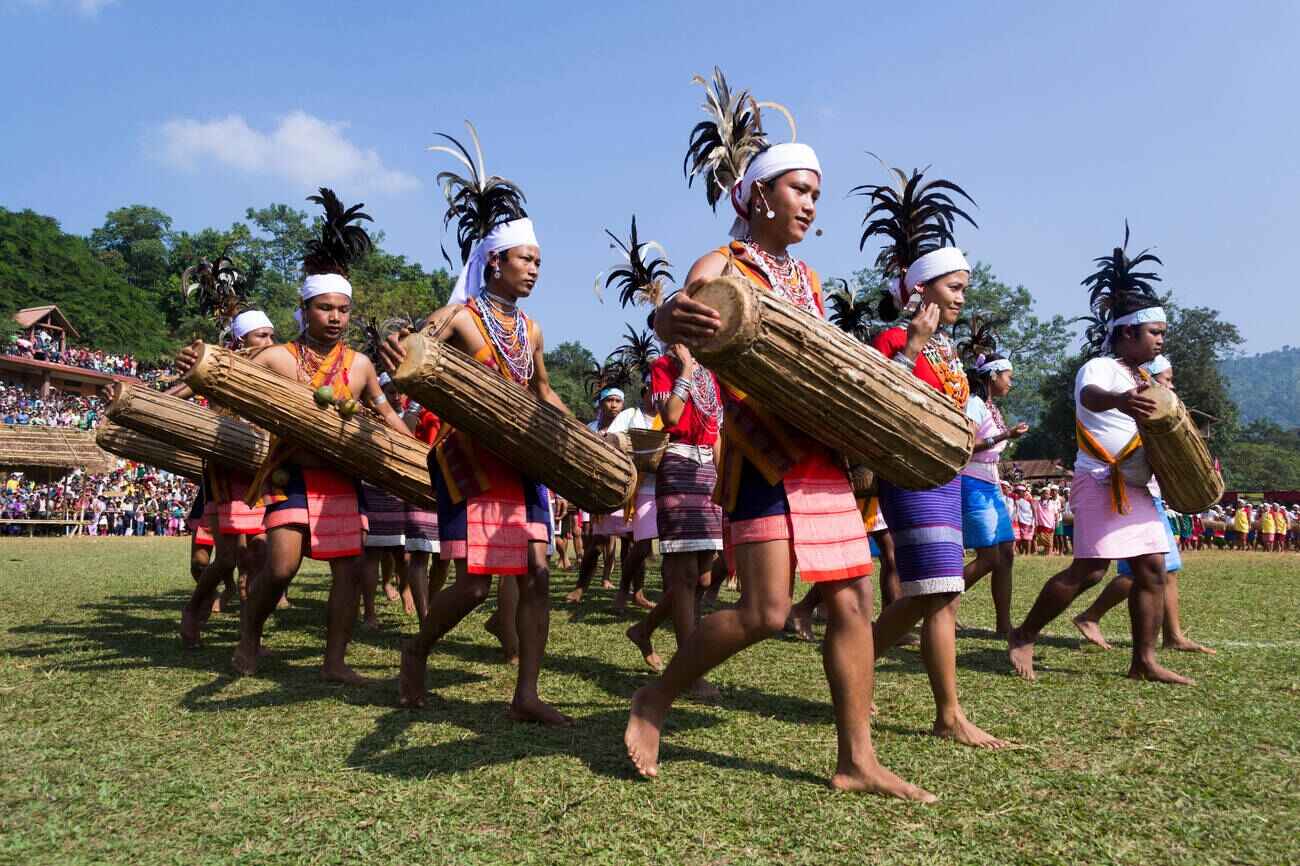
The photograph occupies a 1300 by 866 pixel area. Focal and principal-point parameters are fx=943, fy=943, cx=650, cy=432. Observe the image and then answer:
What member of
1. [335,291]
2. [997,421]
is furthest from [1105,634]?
[335,291]

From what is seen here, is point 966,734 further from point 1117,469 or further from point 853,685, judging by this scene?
point 1117,469

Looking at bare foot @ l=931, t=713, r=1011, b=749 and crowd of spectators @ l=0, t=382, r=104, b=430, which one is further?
crowd of spectators @ l=0, t=382, r=104, b=430

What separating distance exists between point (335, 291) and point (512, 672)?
8.20 ft

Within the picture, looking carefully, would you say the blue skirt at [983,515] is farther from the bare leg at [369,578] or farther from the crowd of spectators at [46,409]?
the crowd of spectators at [46,409]

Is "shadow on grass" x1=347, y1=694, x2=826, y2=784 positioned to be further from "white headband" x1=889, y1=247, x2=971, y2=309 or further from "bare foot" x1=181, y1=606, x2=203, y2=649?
"bare foot" x1=181, y1=606, x2=203, y2=649

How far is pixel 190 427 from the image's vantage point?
246 inches

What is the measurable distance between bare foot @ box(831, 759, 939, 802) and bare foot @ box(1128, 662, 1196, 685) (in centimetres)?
265

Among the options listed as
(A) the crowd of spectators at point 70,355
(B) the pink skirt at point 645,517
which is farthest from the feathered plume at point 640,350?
(A) the crowd of spectators at point 70,355

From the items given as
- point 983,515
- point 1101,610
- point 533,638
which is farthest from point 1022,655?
point 533,638

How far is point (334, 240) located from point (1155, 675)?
5.40 metres

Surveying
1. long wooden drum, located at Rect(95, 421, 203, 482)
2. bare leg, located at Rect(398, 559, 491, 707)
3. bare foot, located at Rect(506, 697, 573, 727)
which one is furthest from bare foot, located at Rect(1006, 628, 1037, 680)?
long wooden drum, located at Rect(95, 421, 203, 482)

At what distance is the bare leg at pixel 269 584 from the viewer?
200 inches

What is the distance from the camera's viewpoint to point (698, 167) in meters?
5.11

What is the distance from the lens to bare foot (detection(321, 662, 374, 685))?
508 centimetres
